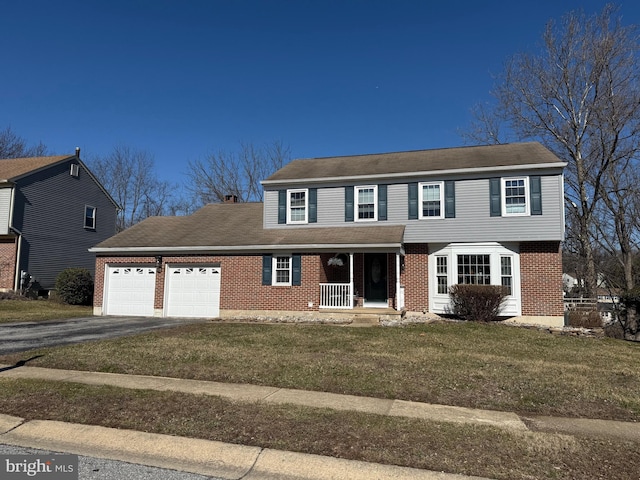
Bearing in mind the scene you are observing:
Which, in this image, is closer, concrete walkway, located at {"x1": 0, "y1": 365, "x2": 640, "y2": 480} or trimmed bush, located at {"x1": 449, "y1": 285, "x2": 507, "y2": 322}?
concrete walkway, located at {"x1": 0, "y1": 365, "x2": 640, "y2": 480}

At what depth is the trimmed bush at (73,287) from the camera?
2077 centimetres

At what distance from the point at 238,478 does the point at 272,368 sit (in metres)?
3.79

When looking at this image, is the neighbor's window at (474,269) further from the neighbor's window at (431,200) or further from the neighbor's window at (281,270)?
the neighbor's window at (281,270)

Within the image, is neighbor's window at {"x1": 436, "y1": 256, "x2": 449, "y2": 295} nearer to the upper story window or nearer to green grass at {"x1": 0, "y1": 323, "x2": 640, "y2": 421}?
the upper story window

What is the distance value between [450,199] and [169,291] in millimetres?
11110

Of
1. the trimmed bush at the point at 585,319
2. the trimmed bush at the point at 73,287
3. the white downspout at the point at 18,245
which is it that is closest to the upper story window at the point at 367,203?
the trimmed bush at the point at 585,319

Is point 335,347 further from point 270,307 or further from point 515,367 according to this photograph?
point 270,307

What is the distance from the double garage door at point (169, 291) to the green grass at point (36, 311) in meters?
1.42

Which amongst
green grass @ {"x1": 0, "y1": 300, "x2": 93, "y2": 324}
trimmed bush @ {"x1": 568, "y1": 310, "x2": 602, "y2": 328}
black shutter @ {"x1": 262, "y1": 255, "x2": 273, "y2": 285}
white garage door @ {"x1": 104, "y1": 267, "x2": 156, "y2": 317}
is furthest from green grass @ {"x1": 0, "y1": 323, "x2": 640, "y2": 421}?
green grass @ {"x1": 0, "y1": 300, "x2": 93, "y2": 324}

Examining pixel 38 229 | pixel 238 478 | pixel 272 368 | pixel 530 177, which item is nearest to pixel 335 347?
pixel 272 368

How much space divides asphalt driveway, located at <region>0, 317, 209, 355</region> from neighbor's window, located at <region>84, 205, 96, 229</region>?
11660 mm

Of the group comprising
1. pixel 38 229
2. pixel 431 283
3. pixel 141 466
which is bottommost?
pixel 141 466

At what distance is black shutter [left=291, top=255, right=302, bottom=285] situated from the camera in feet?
51.8

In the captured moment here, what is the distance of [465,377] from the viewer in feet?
23.0
